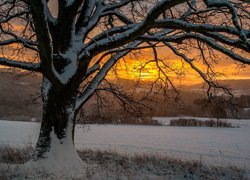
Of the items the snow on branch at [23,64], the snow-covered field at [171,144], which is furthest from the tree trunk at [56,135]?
the snow-covered field at [171,144]

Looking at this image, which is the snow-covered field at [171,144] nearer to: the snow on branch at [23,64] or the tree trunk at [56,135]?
the tree trunk at [56,135]

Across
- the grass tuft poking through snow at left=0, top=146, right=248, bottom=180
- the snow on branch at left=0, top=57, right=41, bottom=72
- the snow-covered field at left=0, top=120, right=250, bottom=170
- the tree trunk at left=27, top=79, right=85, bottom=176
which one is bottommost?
the snow-covered field at left=0, top=120, right=250, bottom=170

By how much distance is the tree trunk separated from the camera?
9117 millimetres

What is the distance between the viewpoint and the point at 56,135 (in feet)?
30.5

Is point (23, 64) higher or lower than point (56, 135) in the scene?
higher

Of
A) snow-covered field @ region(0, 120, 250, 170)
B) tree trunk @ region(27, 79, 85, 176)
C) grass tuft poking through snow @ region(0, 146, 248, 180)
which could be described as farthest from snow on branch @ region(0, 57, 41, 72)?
snow-covered field @ region(0, 120, 250, 170)

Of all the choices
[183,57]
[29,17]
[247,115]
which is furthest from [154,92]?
[247,115]

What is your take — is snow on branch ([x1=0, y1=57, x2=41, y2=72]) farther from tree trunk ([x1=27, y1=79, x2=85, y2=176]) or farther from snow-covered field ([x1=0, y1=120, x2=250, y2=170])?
snow-covered field ([x1=0, y1=120, x2=250, y2=170])

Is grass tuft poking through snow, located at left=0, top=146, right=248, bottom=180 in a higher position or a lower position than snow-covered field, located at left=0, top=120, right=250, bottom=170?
higher

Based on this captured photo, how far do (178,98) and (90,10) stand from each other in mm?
5075

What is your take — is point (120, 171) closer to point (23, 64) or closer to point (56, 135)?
point (56, 135)

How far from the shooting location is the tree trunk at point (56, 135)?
912cm

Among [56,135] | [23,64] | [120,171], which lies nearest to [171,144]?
[120,171]

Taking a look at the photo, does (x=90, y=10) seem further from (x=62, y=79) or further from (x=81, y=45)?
(x=62, y=79)
